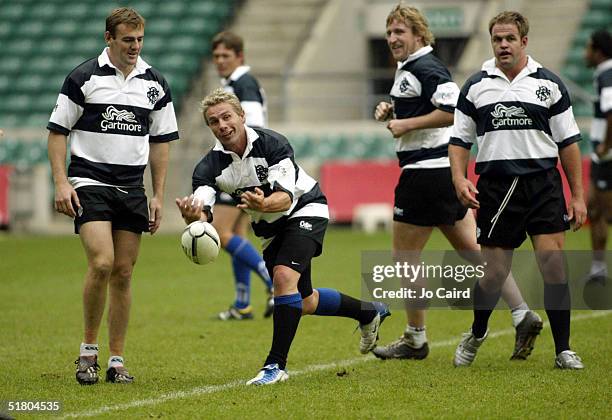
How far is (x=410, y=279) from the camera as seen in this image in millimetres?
7641

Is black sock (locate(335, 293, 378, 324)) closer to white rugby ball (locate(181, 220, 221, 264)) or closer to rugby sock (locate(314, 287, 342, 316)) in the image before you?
rugby sock (locate(314, 287, 342, 316))

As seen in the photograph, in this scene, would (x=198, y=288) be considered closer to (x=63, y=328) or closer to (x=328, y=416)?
(x=63, y=328)

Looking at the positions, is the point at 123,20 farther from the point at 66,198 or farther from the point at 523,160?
the point at 523,160

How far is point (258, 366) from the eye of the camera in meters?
7.27

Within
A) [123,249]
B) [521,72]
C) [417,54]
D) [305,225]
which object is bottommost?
[123,249]

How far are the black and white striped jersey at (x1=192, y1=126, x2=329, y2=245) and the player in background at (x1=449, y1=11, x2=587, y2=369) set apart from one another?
1.04 metres

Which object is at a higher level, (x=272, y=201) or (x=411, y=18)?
(x=411, y=18)

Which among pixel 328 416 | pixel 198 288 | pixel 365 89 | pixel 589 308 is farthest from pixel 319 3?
pixel 328 416

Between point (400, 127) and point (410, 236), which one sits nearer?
point (400, 127)

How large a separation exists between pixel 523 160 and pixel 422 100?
36.5 inches

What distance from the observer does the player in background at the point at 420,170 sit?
291 inches

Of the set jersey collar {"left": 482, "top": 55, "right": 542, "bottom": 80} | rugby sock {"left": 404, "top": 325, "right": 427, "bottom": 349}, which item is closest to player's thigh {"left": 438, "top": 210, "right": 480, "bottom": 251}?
rugby sock {"left": 404, "top": 325, "right": 427, "bottom": 349}

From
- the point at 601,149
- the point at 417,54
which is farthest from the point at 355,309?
the point at 601,149

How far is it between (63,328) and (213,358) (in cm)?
204
